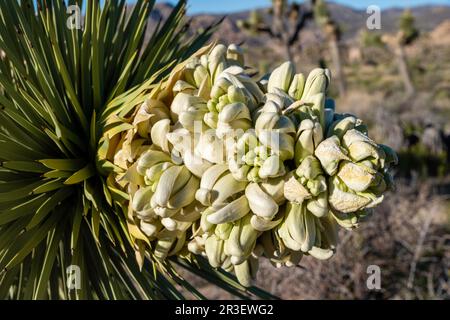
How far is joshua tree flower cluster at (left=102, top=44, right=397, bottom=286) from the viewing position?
1.40m

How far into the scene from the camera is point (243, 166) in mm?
1417

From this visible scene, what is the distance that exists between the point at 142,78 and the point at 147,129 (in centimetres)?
55

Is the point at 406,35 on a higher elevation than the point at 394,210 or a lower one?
higher

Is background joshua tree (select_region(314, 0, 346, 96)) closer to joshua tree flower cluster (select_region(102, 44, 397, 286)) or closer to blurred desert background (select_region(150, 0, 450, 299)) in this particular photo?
blurred desert background (select_region(150, 0, 450, 299))

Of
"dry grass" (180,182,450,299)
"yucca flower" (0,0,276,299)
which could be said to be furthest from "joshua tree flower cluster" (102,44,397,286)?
"dry grass" (180,182,450,299)

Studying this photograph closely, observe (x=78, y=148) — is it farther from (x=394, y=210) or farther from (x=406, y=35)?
(x=406, y=35)

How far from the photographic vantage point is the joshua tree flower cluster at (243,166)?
1.40 m

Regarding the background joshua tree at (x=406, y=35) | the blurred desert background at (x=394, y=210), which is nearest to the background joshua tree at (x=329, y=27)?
the blurred desert background at (x=394, y=210)

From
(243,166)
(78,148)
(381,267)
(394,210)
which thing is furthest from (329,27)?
(243,166)

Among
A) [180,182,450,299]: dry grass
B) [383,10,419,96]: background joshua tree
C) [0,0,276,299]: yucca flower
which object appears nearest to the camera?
[0,0,276,299]: yucca flower

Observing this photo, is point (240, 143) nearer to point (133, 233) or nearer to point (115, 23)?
point (133, 233)

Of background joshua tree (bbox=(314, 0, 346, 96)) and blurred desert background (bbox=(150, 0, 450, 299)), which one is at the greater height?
background joshua tree (bbox=(314, 0, 346, 96))

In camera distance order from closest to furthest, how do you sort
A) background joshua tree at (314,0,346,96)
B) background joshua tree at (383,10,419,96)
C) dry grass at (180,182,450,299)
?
dry grass at (180,182,450,299)
background joshua tree at (314,0,346,96)
background joshua tree at (383,10,419,96)
